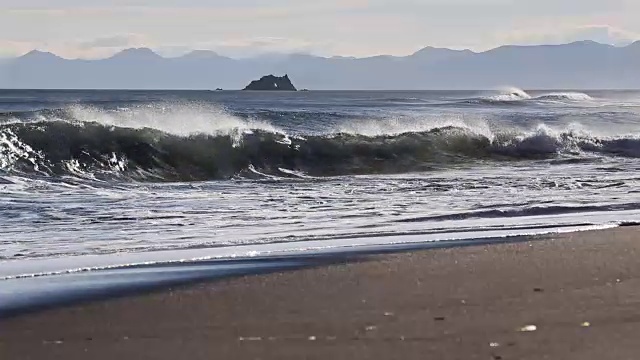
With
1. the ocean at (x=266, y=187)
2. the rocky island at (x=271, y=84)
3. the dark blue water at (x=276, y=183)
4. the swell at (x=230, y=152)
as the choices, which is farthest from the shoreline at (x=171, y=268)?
the rocky island at (x=271, y=84)

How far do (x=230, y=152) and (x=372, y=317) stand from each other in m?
15.7

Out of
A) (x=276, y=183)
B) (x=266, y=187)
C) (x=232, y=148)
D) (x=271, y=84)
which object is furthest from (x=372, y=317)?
(x=271, y=84)

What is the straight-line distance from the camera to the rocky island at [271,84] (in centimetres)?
12662

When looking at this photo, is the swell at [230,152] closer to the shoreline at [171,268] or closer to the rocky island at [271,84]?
Answer: the shoreline at [171,268]

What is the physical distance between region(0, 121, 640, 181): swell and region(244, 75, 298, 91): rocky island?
102 metres

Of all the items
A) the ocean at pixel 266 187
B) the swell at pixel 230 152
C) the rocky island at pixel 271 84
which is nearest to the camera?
the ocean at pixel 266 187

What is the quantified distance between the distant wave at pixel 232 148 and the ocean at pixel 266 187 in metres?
0.04

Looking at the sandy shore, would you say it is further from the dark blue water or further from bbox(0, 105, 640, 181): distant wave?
bbox(0, 105, 640, 181): distant wave

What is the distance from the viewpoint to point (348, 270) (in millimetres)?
6348

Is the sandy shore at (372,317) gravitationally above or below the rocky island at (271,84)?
above

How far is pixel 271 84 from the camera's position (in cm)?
12812

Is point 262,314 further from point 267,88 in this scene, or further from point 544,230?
point 267,88

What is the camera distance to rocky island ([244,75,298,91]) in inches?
4985

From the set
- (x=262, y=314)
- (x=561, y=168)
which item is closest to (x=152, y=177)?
(x=561, y=168)
